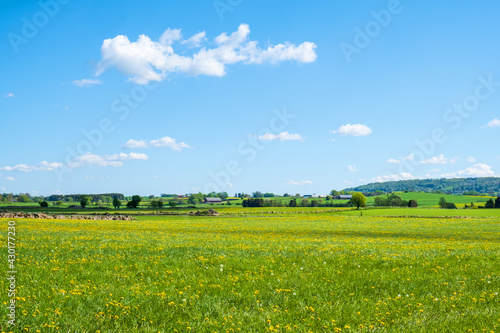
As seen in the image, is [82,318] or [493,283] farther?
[493,283]

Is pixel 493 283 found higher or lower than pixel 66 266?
lower

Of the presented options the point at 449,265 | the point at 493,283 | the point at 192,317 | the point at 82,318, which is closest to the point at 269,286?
the point at 192,317

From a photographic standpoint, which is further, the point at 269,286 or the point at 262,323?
the point at 269,286

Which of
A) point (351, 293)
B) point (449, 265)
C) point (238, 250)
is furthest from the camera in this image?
point (238, 250)

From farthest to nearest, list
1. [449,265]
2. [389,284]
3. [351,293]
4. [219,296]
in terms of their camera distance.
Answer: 1. [449,265]
2. [389,284]
3. [351,293]
4. [219,296]

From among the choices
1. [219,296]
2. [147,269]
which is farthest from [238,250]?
[219,296]

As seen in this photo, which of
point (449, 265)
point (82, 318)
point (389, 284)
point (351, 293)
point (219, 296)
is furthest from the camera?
point (449, 265)

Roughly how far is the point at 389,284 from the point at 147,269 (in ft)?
29.3

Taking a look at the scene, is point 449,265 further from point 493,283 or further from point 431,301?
point 431,301

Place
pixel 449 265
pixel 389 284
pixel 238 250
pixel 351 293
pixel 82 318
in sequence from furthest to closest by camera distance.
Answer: pixel 238 250 → pixel 449 265 → pixel 389 284 → pixel 351 293 → pixel 82 318

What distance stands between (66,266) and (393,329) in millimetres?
11445

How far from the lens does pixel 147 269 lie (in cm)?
1304

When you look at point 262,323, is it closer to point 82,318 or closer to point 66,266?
point 82,318

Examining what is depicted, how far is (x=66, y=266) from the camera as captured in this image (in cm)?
1307
